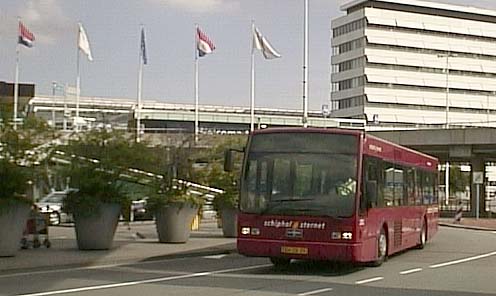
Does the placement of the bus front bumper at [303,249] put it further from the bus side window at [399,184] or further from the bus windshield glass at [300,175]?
the bus side window at [399,184]

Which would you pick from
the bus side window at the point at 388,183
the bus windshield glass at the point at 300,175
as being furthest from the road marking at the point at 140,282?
the bus side window at the point at 388,183

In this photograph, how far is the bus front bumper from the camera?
1992 centimetres

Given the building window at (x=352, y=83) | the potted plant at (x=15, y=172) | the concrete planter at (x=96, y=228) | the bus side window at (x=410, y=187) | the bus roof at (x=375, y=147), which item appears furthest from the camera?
the building window at (x=352, y=83)

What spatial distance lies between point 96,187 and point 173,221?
13.5ft

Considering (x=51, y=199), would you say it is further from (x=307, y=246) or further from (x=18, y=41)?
(x=307, y=246)

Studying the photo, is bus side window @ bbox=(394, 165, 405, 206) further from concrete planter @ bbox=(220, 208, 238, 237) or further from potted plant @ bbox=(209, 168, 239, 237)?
concrete planter @ bbox=(220, 208, 238, 237)

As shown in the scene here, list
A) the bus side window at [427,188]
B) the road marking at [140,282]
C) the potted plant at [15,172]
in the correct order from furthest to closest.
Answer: the bus side window at [427,188] < the potted plant at [15,172] < the road marking at [140,282]

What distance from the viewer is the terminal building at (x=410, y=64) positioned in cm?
12238

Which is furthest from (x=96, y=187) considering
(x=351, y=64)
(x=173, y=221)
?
(x=351, y=64)

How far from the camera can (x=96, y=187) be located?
984 inches

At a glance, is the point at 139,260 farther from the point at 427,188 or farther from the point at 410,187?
the point at 427,188

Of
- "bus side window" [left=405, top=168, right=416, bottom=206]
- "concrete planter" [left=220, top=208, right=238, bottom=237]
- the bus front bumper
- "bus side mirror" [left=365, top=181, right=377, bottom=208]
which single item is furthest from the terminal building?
the bus front bumper

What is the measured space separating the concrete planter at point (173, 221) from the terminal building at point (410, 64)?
3683 inches

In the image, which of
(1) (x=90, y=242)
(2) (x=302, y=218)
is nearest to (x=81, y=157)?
(1) (x=90, y=242)
